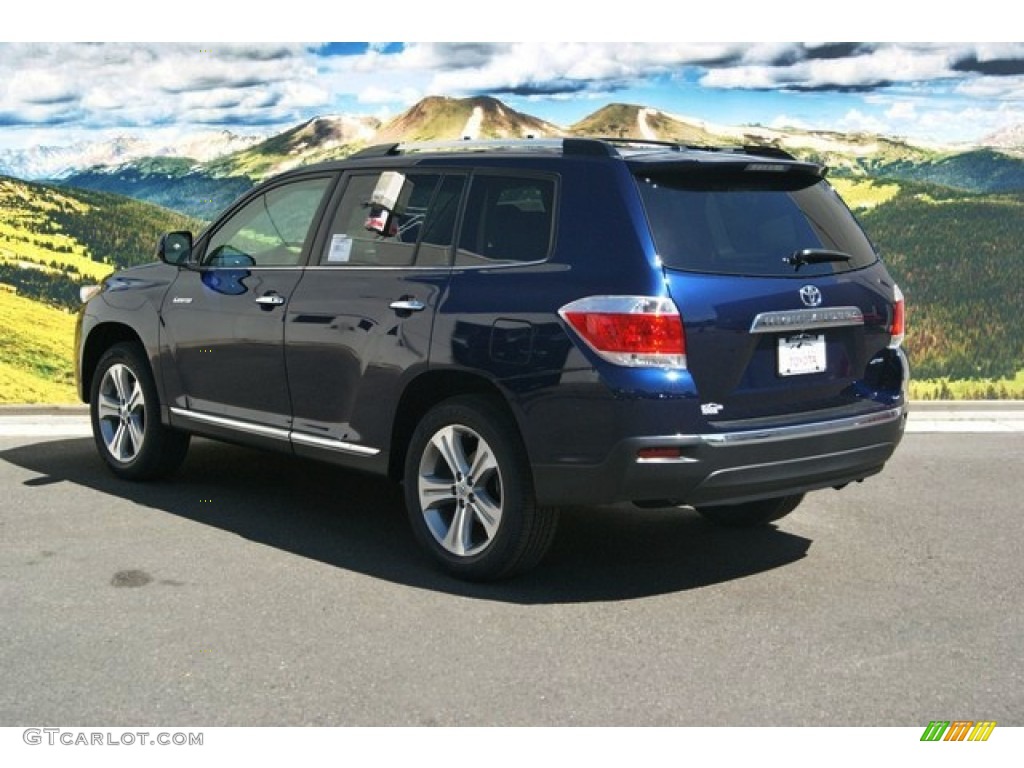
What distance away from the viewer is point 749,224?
A: 579 cm

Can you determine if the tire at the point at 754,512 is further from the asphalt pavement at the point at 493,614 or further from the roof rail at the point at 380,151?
the roof rail at the point at 380,151

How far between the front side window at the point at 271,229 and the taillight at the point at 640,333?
204 cm

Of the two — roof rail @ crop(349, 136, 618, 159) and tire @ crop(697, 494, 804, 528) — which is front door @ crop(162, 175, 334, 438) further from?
tire @ crop(697, 494, 804, 528)

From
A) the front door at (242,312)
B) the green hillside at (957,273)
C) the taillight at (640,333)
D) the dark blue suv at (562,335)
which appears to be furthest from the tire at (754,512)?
the green hillside at (957,273)

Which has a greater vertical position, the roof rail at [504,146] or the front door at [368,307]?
the roof rail at [504,146]

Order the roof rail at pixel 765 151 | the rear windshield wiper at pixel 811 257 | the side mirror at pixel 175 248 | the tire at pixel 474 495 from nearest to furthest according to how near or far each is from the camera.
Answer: the tire at pixel 474 495
the rear windshield wiper at pixel 811 257
the roof rail at pixel 765 151
the side mirror at pixel 175 248

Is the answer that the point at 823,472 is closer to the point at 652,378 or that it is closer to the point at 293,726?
the point at 652,378

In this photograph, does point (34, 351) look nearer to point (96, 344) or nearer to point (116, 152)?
point (116, 152)

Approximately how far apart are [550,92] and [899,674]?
9.73m

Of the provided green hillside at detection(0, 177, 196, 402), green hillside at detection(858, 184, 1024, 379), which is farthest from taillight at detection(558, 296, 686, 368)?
green hillside at detection(858, 184, 1024, 379)

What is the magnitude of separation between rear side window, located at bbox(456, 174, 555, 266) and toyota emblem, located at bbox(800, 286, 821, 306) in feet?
3.39

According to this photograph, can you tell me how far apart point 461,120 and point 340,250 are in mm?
7314

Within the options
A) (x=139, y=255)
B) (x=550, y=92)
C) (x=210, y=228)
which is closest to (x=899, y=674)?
(x=210, y=228)

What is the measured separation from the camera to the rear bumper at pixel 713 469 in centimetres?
534
